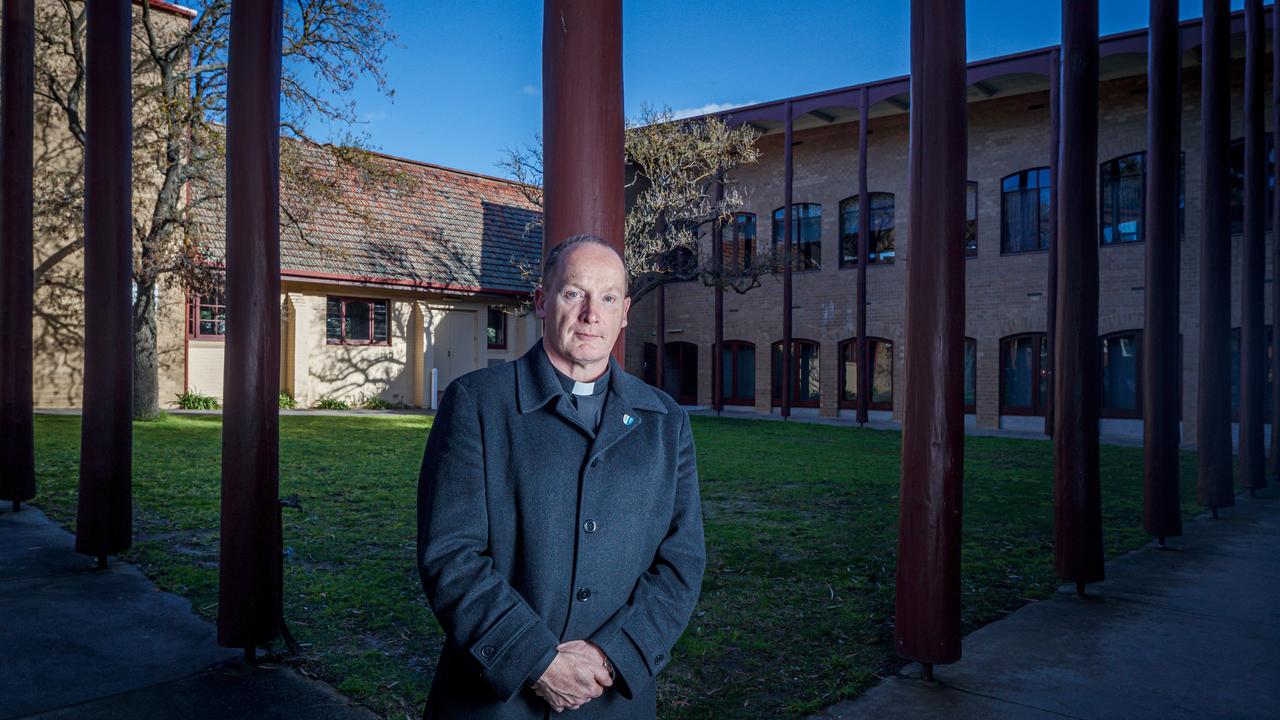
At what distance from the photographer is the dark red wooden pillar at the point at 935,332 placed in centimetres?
427

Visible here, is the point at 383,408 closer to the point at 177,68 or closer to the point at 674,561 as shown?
the point at 177,68

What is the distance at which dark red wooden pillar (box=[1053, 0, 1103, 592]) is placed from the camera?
589cm

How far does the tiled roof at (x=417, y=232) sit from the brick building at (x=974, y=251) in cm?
461

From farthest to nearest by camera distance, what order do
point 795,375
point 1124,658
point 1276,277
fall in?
point 795,375 < point 1276,277 < point 1124,658

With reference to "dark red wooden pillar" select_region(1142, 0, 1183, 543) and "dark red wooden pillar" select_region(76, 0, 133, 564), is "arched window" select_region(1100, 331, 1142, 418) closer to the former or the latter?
"dark red wooden pillar" select_region(1142, 0, 1183, 543)

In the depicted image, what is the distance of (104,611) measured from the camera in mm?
4938

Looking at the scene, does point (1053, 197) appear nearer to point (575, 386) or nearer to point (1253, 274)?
point (1253, 274)

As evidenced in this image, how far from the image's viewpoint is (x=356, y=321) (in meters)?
21.9

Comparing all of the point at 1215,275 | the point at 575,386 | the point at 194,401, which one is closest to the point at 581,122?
the point at 575,386

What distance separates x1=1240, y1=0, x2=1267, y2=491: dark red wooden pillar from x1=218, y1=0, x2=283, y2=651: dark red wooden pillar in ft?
37.2

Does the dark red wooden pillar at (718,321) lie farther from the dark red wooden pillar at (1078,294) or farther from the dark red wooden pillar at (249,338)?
the dark red wooden pillar at (249,338)

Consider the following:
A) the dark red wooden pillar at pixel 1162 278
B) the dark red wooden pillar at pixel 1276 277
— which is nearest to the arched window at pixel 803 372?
the dark red wooden pillar at pixel 1276 277

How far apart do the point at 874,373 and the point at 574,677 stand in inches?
848

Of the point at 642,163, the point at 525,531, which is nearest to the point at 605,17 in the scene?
the point at 525,531
